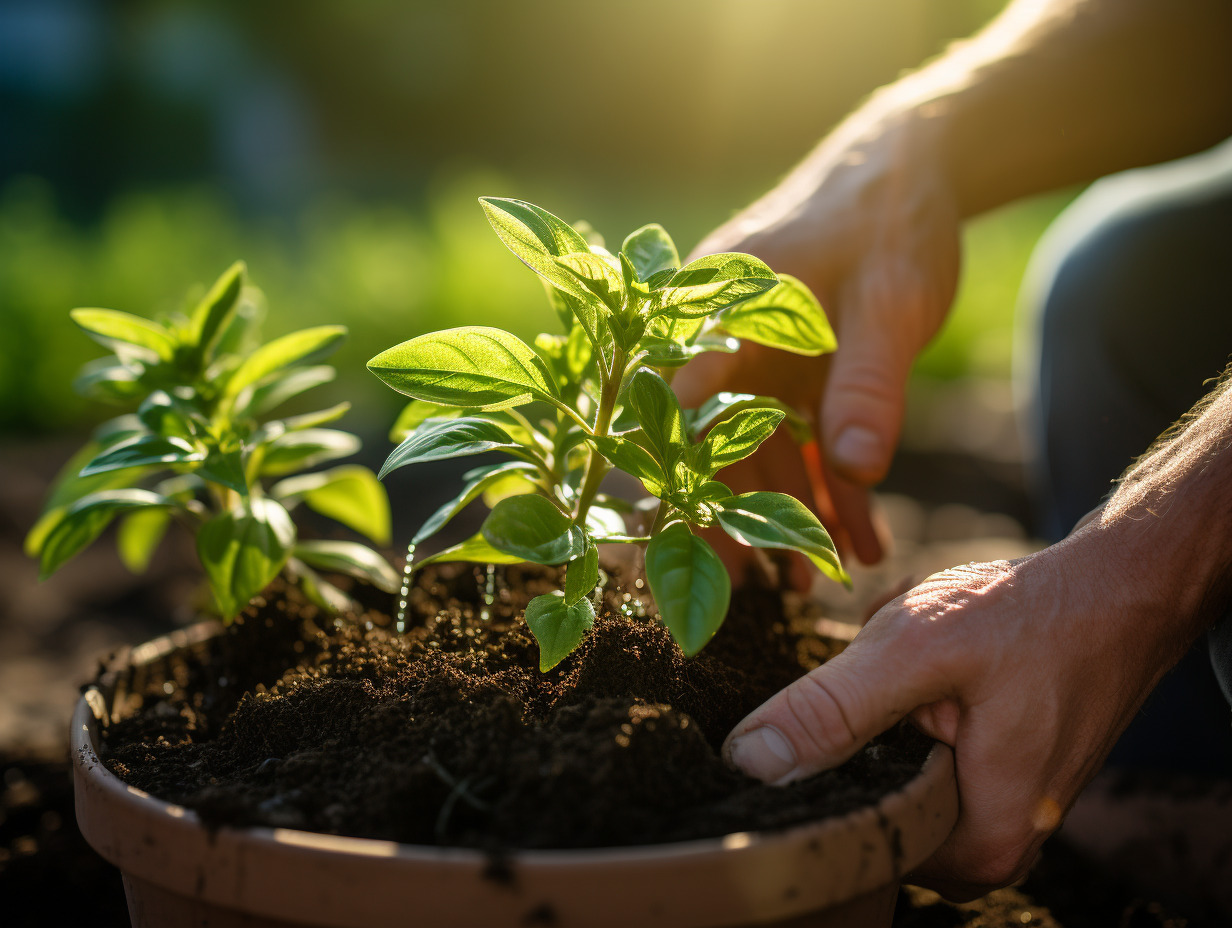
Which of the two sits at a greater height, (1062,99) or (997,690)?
(1062,99)

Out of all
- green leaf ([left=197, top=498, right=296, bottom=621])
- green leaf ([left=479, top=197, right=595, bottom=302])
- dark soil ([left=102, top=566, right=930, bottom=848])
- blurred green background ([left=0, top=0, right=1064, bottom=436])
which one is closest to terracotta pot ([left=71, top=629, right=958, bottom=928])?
dark soil ([left=102, top=566, right=930, bottom=848])

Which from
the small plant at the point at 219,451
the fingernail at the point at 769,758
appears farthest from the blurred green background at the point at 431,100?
the fingernail at the point at 769,758

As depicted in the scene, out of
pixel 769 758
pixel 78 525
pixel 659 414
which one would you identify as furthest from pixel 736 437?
pixel 78 525

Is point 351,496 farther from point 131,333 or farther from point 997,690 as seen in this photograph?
point 997,690

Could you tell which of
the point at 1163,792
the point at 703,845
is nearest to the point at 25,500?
the point at 703,845

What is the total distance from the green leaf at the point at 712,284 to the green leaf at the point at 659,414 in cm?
7

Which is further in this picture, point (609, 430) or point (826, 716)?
point (609, 430)

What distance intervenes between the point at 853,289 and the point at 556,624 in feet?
2.71

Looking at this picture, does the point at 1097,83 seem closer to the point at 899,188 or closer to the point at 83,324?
the point at 899,188

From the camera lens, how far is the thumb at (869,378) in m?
1.27

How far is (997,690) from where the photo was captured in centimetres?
82

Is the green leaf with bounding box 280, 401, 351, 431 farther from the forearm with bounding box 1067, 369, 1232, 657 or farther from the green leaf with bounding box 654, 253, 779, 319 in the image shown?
the forearm with bounding box 1067, 369, 1232, 657

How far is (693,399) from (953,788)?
648 mm

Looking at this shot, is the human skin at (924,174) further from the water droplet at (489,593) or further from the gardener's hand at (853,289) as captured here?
the water droplet at (489,593)
